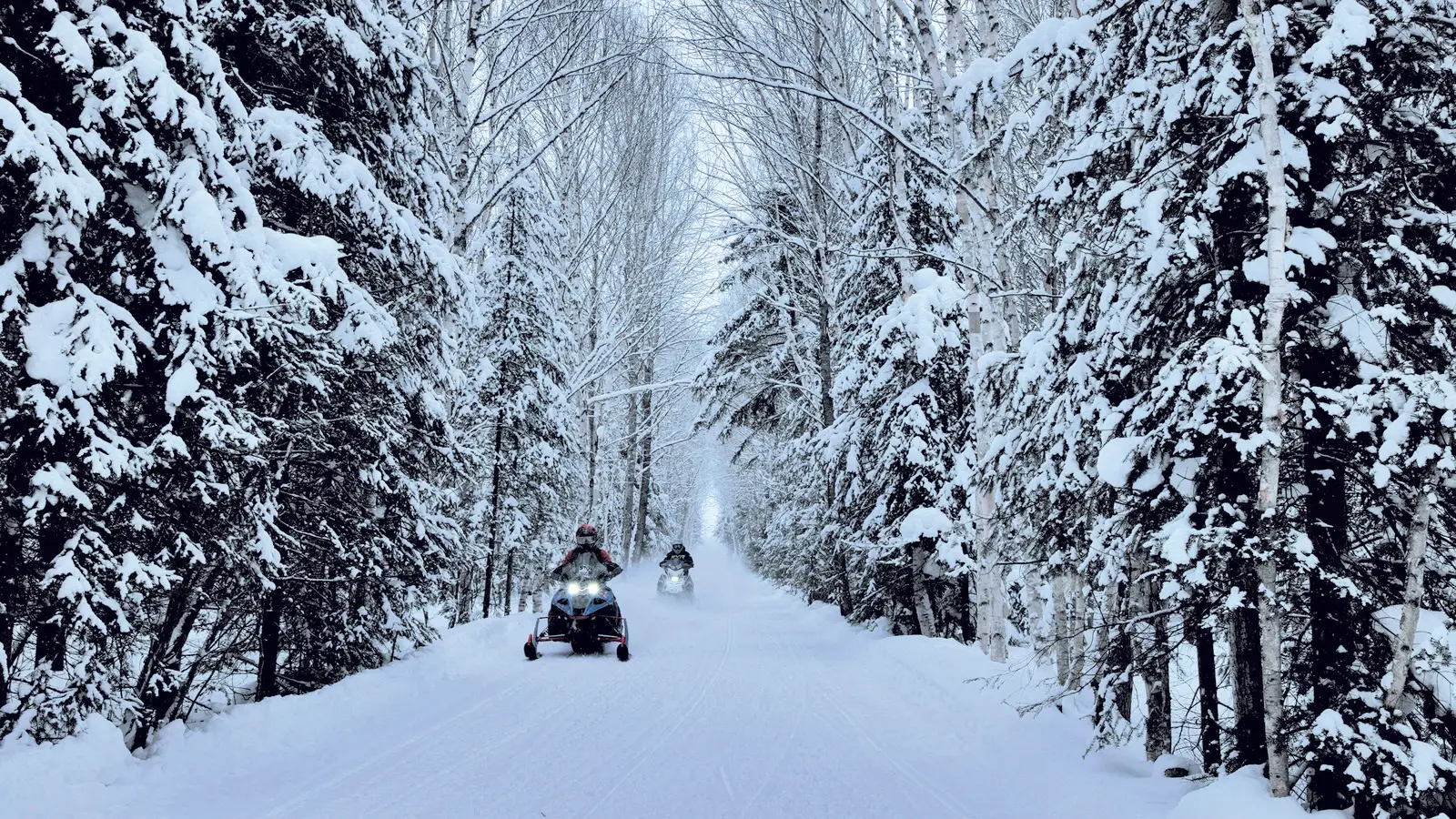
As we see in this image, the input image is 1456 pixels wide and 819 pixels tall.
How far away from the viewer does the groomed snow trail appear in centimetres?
469

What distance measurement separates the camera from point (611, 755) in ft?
20.1

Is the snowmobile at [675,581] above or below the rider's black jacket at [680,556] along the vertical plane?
below

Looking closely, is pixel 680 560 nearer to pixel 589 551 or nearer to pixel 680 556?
pixel 680 556

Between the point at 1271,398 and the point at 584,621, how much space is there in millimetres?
10274

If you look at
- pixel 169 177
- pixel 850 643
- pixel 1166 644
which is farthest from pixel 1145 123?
pixel 850 643

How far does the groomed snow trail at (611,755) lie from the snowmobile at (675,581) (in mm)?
14187

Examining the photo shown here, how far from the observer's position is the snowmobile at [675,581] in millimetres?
24281

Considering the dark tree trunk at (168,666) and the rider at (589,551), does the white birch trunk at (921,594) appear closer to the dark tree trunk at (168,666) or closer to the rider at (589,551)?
the rider at (589,551)

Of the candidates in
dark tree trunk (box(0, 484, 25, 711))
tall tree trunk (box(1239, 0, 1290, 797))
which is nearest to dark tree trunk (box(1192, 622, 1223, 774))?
tall tree trunk (box(1239, 0, 1290, 797))

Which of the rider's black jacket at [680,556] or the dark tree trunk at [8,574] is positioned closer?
the dark tree trunk at [8,574]

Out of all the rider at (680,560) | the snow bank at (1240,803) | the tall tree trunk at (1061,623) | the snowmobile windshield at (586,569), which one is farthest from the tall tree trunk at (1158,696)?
the rider at (680,560)

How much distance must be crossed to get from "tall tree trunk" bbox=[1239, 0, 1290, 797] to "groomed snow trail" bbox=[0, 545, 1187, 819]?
95 centimetres

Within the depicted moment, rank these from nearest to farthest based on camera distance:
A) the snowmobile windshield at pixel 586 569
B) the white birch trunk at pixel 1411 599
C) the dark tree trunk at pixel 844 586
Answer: the white birch trunk at pixel 1411 599, the snowmobile windshield at pixel 586 569, the dark tree trunk at pixel 844 586

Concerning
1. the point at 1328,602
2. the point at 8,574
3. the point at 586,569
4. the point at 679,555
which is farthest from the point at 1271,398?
the point at 679,555
